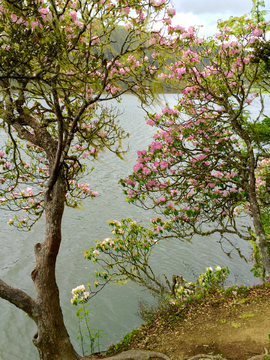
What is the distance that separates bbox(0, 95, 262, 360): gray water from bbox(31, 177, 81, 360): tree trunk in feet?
13.2

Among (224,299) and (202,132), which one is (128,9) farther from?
(224,299)

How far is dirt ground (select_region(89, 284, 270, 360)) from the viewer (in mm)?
3951

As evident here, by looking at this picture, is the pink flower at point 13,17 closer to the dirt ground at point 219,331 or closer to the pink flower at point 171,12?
the pink flower at point 171,12

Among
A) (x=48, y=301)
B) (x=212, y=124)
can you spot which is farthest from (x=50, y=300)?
(x=212, y=124)

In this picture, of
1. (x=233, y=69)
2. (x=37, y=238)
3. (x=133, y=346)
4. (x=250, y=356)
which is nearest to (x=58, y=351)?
(x=133, y=346)

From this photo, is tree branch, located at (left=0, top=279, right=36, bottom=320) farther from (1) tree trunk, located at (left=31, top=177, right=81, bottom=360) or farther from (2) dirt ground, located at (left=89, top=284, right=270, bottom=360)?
(2) dirt ground, located at (left=89, top=284, right=270, bottom=360)

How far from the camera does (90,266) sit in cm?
1157

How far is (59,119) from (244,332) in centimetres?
412

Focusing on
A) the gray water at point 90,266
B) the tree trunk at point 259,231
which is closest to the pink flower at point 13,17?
the tree trunk at point 259,231

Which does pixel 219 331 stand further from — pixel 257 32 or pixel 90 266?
pixel 90 266

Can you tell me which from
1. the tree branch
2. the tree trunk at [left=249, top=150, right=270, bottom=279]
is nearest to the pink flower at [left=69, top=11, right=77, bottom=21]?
the tree branch

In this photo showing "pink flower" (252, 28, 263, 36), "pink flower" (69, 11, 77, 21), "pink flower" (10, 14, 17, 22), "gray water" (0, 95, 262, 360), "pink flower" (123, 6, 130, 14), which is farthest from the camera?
"gray water" (0, 95, 262, 360)

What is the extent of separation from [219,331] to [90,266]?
7.81m

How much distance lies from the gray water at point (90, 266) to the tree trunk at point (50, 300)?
4.03 metres
